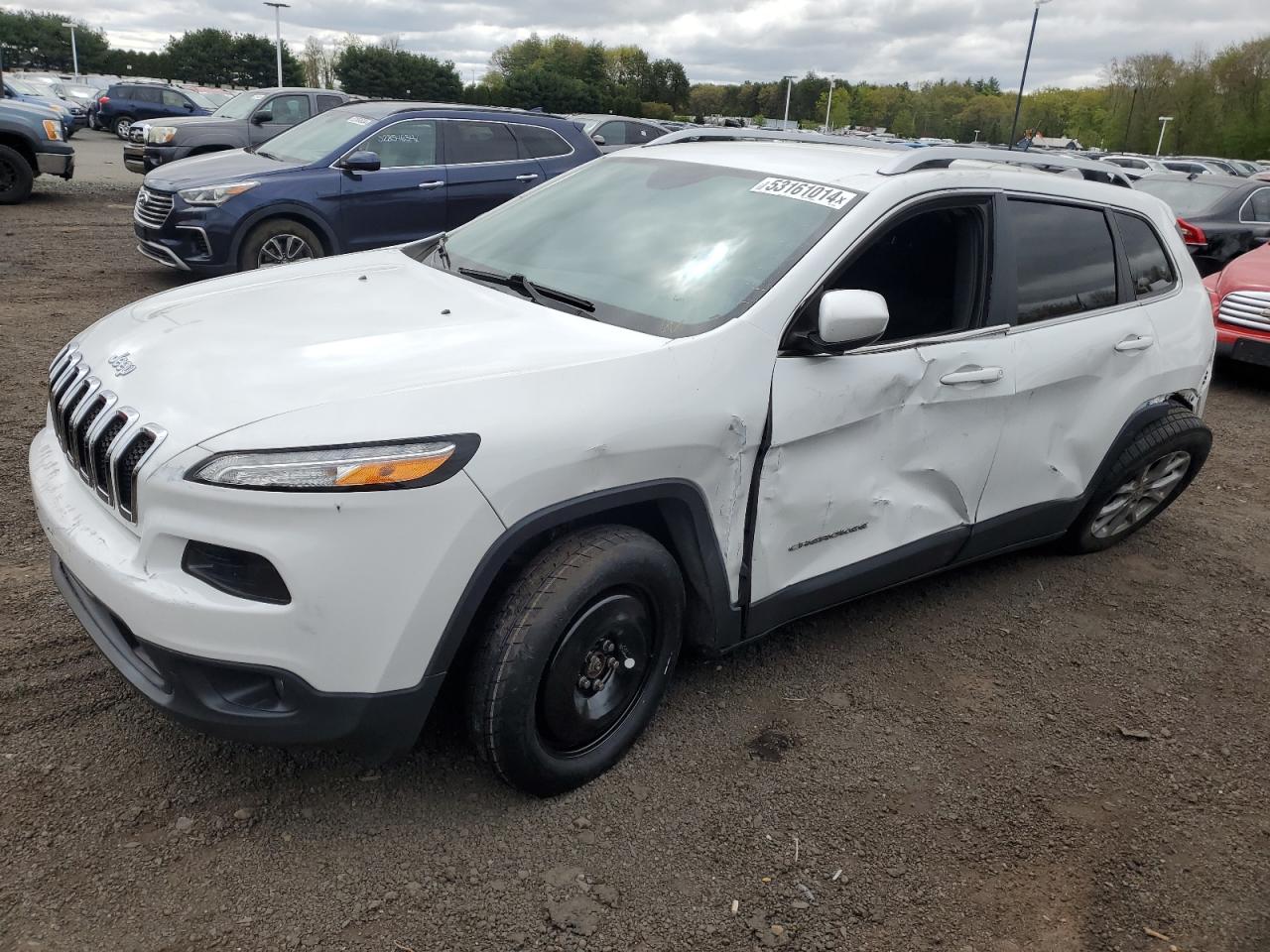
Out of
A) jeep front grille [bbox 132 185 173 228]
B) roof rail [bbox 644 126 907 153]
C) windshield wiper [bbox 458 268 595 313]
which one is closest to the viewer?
windshield wiper [bbox 458 268 595 313]

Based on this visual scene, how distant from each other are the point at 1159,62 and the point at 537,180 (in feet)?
263

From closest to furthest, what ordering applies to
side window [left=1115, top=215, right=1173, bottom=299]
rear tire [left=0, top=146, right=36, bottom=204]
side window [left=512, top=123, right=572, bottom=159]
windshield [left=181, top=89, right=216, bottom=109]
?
side window [left=1115, top=215, right=1173, bottom=299] → side window [left=512, top=123, right=572, bottom=159] → rear tire [left=0, top=146, right=36, bottom=204] → windshield [left=181, top=89, right=216, bottom=109]

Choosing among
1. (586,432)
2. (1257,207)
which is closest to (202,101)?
(1257,207)

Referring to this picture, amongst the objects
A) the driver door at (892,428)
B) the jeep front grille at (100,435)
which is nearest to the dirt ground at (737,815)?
the driver door at (892,428)

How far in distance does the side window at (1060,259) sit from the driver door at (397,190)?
20.4 feet

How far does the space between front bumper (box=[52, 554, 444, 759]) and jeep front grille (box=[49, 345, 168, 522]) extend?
1.13ft

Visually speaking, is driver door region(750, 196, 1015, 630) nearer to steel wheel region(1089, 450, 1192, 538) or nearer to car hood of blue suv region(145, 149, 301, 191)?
steel wheel region(1089, 450, 1192, 538)

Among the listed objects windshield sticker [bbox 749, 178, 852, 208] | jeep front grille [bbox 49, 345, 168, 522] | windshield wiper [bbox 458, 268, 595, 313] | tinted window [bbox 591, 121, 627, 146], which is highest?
tinted window [bbox 591, 121, 627, 146]

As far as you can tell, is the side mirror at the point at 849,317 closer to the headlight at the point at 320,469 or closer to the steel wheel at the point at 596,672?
the steel wheel at the point at 596,672

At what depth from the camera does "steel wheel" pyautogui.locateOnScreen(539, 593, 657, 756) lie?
99.9 inches

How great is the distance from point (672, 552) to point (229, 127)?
13.9 meters

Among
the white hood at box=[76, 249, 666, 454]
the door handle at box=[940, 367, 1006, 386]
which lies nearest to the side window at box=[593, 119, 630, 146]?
the door handle at box=[940, 367, 1006, 386]

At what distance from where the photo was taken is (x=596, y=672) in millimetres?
2689

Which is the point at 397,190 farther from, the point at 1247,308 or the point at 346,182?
the point at 1247,308
